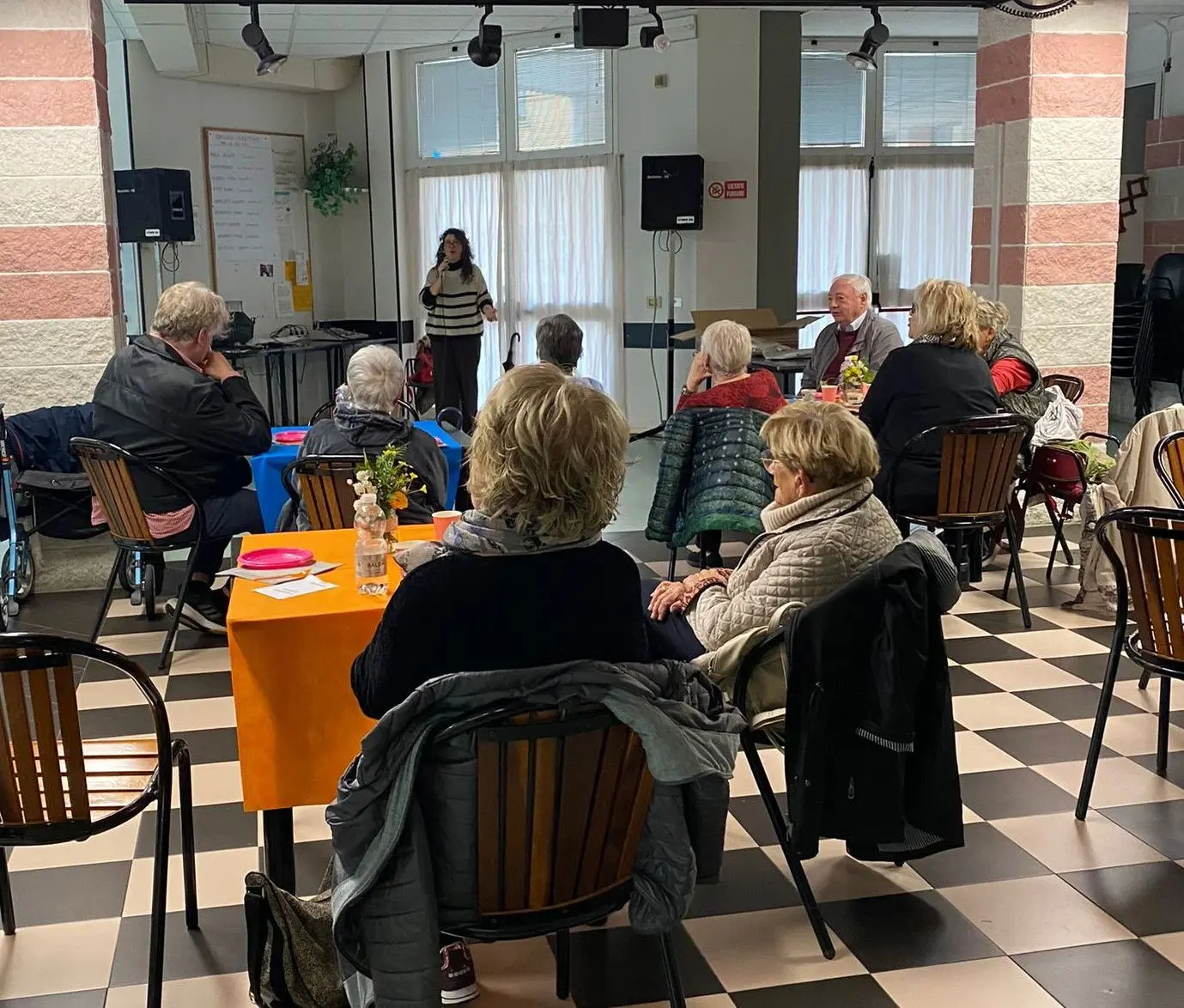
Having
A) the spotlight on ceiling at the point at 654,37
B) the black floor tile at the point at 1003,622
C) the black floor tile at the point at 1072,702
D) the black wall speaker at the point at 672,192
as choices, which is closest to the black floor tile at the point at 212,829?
the black floor tile at the point at 1072,702

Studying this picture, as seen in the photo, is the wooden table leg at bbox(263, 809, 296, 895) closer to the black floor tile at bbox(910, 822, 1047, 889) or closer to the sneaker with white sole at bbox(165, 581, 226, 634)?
the black floor tile at bbox(910, 822, 1047, 889)

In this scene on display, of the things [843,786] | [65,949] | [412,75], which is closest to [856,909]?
[843,786]

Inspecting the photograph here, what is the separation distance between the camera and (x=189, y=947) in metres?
2.70

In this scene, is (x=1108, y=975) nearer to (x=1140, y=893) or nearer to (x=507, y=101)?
(x=1140, y=893)

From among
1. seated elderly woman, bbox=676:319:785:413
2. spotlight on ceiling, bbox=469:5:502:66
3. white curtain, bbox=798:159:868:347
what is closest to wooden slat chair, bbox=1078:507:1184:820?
seated elderly woman, bbox=676:319:785:413

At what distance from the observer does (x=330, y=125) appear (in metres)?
11.6

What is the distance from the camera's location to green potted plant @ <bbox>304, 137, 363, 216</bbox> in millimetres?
11273

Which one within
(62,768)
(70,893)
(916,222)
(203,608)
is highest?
(916,222)

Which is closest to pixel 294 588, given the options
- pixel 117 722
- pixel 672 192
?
pixel 117 722

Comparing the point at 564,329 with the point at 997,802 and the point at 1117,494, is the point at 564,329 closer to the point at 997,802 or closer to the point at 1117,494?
the point at 1117,494

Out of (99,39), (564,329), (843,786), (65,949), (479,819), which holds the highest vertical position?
(99,39)

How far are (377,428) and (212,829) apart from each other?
4.64 feet

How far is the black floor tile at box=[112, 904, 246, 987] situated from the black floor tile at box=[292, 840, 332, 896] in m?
0.17

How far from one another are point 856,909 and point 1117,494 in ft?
8.32
